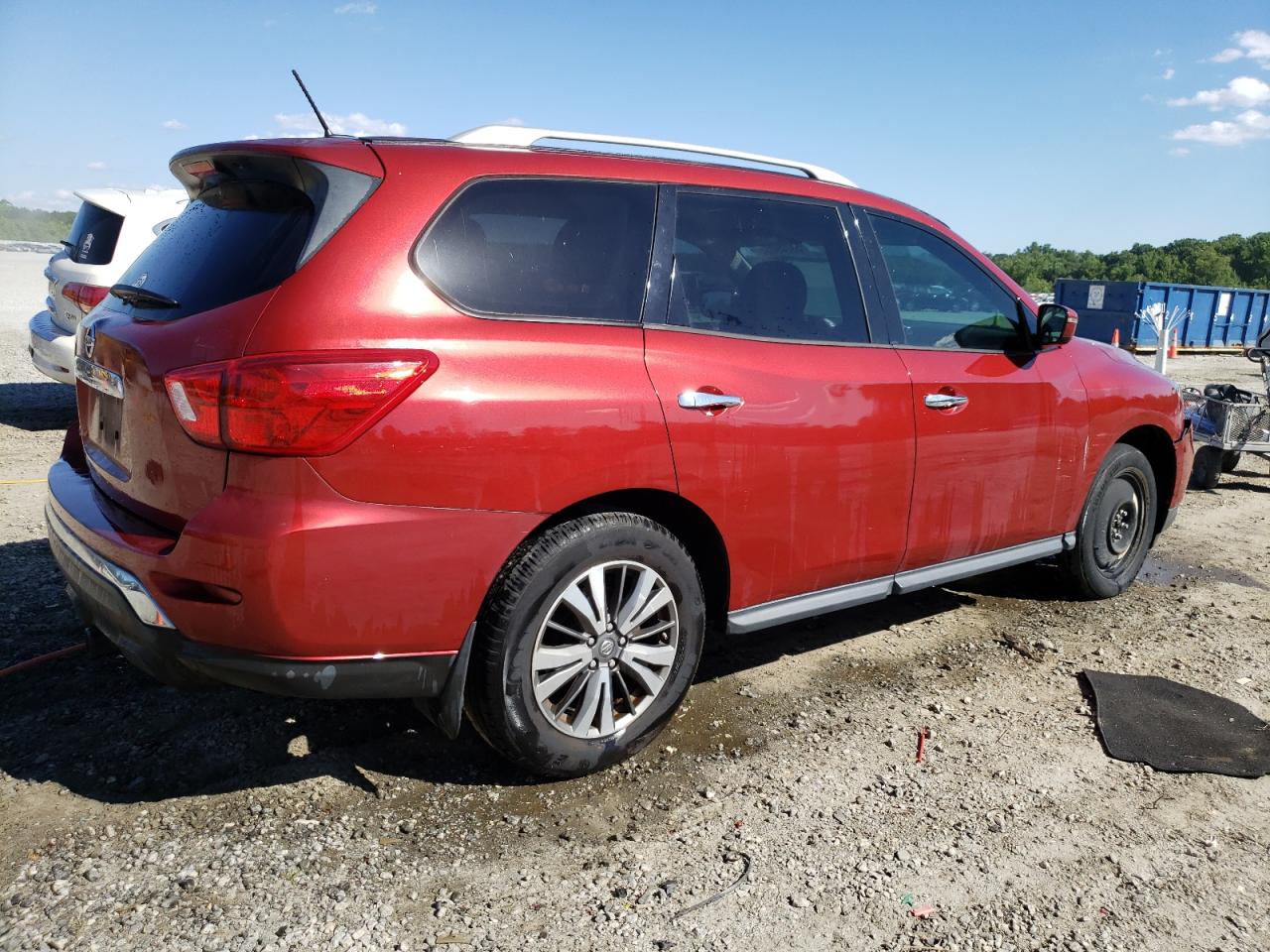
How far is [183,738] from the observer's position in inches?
131

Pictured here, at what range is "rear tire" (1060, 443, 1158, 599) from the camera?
4.95 meters

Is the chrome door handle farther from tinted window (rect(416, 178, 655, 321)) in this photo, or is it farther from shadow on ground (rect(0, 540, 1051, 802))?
shadow on ground (rect(0, 540, 1051, 802))

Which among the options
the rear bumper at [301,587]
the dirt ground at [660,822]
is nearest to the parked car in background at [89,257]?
the dirt ground at [660,822]

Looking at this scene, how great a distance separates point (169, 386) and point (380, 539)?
71cm

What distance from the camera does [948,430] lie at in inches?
157

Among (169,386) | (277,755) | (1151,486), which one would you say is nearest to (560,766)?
(277,755)

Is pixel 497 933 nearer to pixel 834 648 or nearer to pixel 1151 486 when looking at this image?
pixel 834 648

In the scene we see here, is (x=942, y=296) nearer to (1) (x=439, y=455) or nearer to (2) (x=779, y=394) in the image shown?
(2) (x=779, y=394)

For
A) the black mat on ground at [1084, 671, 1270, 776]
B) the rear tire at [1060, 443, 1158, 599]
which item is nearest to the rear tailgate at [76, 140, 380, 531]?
the black mat on ground at [1084, 671, 1270, 776]

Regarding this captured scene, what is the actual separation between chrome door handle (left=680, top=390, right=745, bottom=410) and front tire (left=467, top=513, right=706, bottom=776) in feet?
1.31

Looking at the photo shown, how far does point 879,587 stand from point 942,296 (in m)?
1.32

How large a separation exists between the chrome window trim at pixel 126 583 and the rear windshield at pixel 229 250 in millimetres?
720

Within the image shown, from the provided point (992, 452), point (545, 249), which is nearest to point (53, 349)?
point (545, 249)

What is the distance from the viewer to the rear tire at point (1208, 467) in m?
8.35
